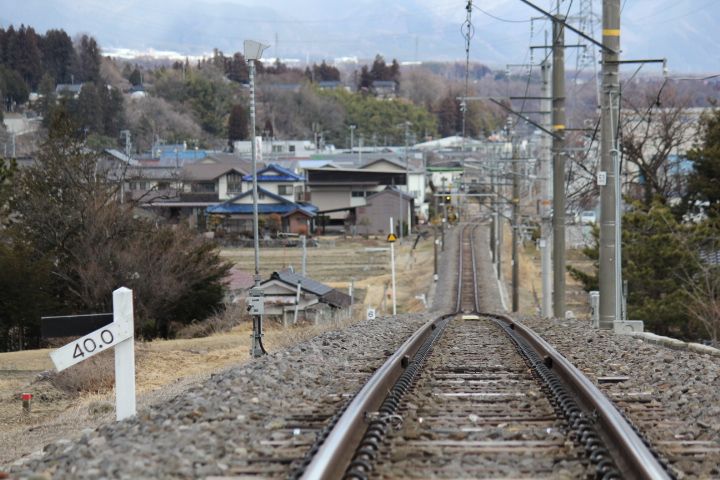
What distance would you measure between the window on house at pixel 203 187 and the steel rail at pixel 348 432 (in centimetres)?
7040

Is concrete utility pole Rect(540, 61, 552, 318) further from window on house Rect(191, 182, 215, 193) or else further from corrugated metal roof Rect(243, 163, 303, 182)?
window on house Rect(191, 182, 215, 193)

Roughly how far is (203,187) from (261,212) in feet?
26.2

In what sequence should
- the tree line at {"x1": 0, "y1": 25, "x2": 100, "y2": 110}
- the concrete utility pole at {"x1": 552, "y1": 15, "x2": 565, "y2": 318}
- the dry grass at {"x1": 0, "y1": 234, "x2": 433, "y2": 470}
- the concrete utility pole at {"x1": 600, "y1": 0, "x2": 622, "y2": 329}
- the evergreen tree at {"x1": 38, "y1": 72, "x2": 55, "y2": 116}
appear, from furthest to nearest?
the tree line at {"x1": 0, "y1": 25, "x2": 100, "y2": 110}
the evergreen tree at {"x1": 38, "y1": 72, "x2": 55, "y2": 116}
the concrete utility pole at {"x1": 552, "y1": 15, "x2": 565, "y2": 318}
the concrete utility pole at {"x1": 600, "y1": 0, "x2": 622, "y2": 329}
the dry grass at {"x1": 0, "y1": 234, "x2": 433, "y2": 470}

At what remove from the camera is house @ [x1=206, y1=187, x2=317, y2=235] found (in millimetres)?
71500

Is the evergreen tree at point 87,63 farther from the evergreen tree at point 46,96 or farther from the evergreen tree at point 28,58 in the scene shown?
the evergreen tree at point 46,96

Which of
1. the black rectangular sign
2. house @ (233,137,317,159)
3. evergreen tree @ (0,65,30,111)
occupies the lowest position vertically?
the black rectangular sign

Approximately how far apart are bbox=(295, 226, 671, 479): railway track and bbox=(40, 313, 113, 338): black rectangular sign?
204cm

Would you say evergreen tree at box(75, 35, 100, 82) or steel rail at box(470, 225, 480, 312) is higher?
evergreen tree at box(75, 35, 100, 82)

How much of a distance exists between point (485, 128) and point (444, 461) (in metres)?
154

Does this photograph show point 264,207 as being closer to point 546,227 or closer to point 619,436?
point 546,227

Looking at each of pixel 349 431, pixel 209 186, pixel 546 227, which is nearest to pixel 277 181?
pixel 209 186

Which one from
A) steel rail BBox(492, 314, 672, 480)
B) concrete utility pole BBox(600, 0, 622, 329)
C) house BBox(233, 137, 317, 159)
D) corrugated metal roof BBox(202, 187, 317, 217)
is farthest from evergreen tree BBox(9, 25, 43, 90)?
steel rail BBox(492, 314, 672, 480)

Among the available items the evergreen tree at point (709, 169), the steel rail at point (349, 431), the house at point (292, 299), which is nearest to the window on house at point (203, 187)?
the house at point (292, 299)

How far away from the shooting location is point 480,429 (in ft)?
19.9
